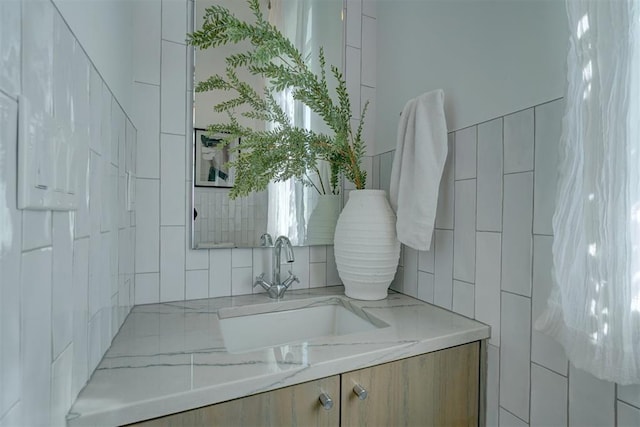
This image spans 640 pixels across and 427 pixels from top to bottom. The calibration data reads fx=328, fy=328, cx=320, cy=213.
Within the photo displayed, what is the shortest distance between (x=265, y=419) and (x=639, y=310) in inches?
28.7

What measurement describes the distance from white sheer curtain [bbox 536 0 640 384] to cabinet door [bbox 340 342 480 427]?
0.28m

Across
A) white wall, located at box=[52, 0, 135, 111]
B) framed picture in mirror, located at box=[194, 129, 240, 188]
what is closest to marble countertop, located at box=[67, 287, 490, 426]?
framed picture in mirror, located at box=[194, 129, 240, 188]

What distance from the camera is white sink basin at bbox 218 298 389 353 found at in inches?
41.8

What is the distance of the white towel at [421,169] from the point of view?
1.00m

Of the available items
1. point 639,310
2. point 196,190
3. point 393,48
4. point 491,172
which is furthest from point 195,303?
point 393,48

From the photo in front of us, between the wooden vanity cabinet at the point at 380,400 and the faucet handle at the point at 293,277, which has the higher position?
the faucet handle at the point at 293,277

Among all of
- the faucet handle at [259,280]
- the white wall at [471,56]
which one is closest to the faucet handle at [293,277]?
the faucet handle at [259,280]

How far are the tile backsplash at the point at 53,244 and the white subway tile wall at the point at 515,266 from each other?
0.97 metres

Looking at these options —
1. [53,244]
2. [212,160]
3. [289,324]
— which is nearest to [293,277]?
[289,324]

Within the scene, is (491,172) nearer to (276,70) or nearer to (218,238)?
(276,70)

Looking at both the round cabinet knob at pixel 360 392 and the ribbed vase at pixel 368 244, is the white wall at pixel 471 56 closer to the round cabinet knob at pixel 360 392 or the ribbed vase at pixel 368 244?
the ribbed vase at pixel 368 244

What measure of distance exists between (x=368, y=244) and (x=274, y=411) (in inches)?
23.6

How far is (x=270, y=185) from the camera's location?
1.27m

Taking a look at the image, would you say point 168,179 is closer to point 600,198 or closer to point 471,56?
point 471,56
